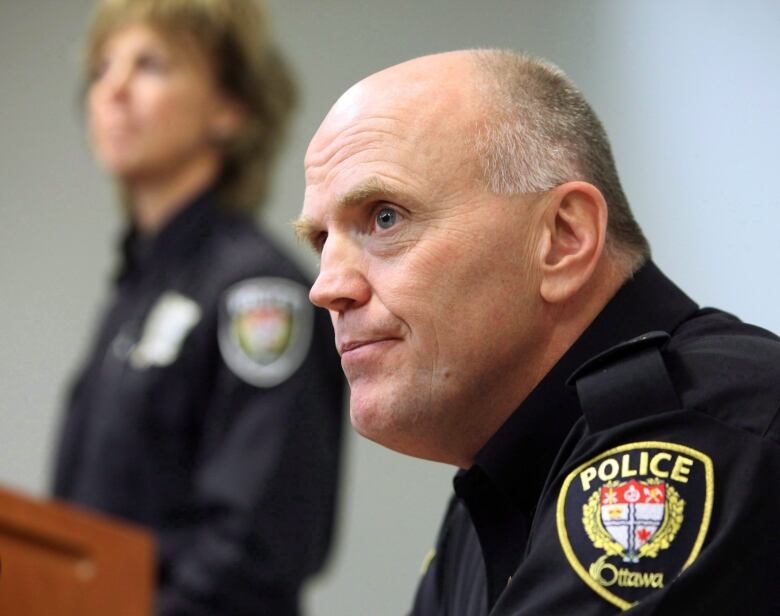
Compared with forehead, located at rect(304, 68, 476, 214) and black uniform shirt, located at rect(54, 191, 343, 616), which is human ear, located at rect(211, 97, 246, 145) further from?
forehead, located at rect(304, 68, 476, 214)

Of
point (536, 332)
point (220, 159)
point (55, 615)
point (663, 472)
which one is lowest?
point (55, 615)

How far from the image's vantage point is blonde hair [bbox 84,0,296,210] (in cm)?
323

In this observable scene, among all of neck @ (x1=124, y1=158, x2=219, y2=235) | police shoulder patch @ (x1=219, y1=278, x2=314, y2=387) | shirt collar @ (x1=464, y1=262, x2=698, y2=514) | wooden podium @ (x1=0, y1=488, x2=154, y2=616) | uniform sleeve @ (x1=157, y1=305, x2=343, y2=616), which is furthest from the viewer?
neck @ (x1=124, y1=158, x2=219, y2=235)

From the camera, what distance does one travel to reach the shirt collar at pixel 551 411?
1685 millimetres

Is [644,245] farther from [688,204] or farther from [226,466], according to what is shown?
[226,466]

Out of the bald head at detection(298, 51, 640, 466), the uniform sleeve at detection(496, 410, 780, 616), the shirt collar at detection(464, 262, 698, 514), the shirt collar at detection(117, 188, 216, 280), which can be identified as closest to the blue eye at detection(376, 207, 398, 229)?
the bald head at detection(298, 51, 640, 466)

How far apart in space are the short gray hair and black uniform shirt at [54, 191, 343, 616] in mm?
1131

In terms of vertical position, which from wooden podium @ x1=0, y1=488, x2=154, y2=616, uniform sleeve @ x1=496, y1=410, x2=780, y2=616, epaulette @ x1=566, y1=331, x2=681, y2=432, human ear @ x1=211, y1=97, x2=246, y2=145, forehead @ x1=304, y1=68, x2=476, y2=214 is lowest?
wooden podium @ x1=0, y1=488, x2=154, y2=616

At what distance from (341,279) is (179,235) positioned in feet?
4.75

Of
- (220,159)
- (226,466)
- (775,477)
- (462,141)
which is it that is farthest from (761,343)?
(220,159)

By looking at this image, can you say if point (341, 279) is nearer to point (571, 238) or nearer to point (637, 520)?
point (571, 238)

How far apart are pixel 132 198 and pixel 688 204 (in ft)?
4.74

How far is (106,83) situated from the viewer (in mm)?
3303

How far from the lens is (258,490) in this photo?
9.00 ft
